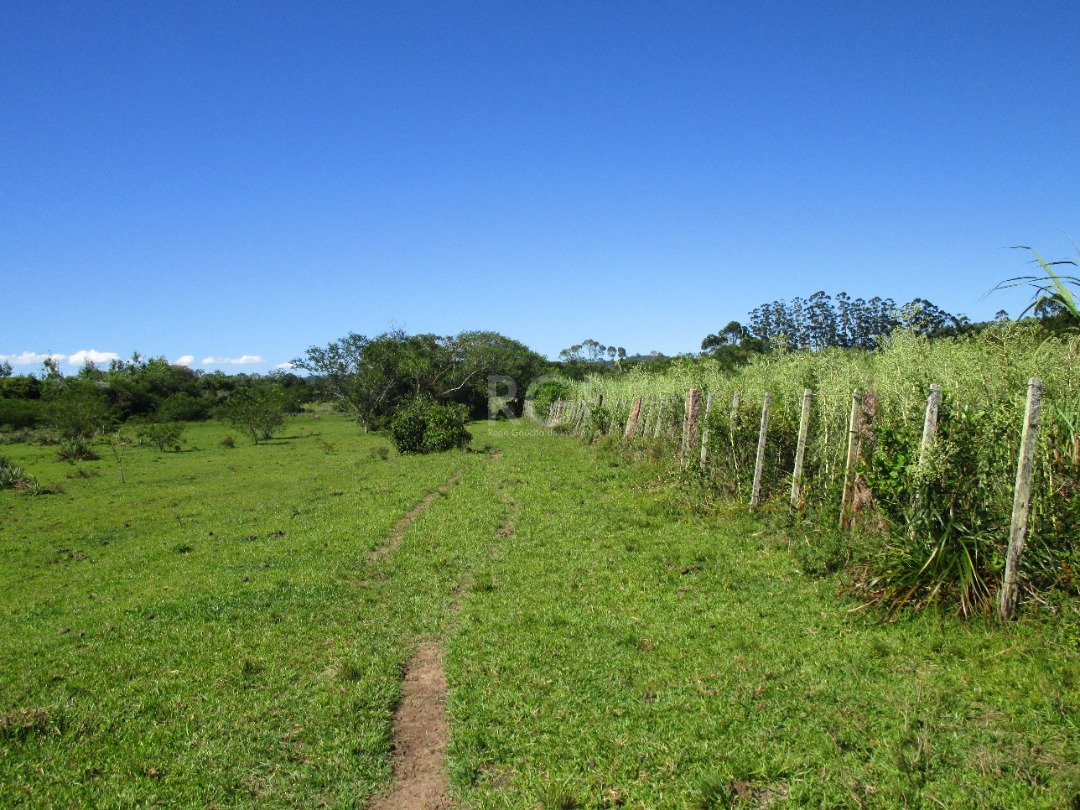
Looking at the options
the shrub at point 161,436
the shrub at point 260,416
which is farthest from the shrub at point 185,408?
the shrub at point 161,436

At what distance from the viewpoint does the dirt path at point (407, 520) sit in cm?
1101

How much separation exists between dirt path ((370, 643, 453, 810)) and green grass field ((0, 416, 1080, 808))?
107mm

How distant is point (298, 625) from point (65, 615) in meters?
3.65

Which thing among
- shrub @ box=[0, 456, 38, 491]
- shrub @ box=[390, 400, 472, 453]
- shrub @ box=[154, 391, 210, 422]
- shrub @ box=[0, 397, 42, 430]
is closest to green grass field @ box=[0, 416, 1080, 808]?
shrub @ box=[0, 456, 38, 491]

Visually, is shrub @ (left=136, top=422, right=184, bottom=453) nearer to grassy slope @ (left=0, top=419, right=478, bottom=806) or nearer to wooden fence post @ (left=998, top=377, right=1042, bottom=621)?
grassy slope @ (left=0, top=419, right=478, bottom=806)

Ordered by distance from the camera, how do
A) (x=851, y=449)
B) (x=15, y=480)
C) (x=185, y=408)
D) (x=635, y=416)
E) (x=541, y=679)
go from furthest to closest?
1. (x=185, y=408)
2. (x=15, y=480)
3. (x=635, y=416)
4. (x=851, y=449)
5. (x=541, y=679)

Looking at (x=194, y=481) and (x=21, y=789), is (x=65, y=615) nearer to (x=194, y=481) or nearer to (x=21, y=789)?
(x=21, y=789)

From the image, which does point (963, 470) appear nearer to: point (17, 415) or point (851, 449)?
point (851, 449)

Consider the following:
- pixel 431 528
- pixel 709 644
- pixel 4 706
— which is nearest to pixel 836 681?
pixel 709 644

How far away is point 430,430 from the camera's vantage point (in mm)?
29734

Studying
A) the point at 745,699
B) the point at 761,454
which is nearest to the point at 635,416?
the point at 761,454

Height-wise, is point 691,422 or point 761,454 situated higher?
point 691,422

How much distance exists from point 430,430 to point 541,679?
24.3 meters

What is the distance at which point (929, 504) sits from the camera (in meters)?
6.54
